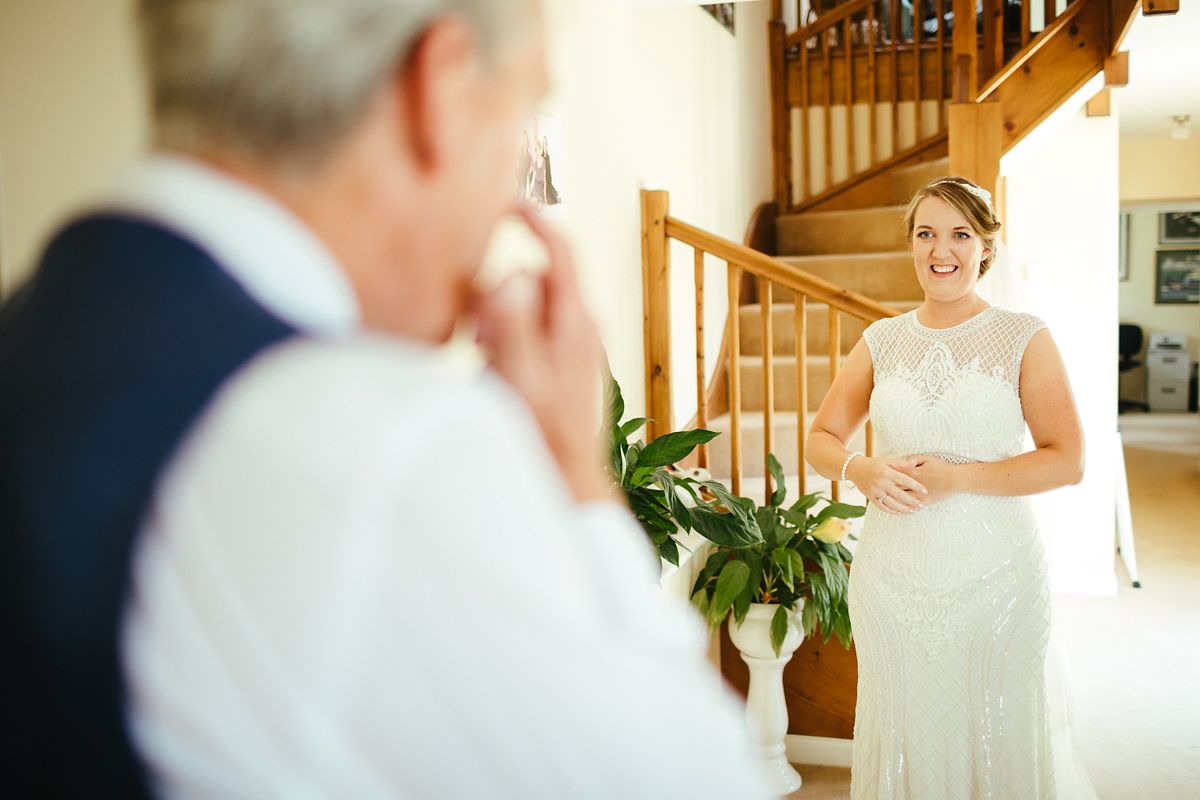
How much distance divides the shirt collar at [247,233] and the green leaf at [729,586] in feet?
8.67

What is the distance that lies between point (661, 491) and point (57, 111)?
183 centimetres

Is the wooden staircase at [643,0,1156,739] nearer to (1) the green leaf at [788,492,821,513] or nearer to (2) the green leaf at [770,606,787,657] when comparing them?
(1) the green leaf at [788,492,821,513]

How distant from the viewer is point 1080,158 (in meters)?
5.25

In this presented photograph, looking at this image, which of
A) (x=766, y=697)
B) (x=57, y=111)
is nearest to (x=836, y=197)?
(x=766, y=697)

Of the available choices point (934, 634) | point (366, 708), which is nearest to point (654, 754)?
point (366, 708)

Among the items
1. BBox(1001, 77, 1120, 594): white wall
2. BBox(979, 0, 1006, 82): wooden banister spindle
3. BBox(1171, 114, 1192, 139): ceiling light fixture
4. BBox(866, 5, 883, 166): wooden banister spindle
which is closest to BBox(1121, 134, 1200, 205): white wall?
BBox(1171, 114, 1192, 139): ceiling light fixture

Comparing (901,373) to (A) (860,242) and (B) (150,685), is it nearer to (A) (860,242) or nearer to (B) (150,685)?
(B) (150,685)

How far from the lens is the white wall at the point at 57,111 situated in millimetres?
1244

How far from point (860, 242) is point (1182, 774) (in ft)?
10.7

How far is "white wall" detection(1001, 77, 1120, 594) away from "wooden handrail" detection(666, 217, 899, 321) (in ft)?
7.76

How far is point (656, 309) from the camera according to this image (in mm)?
3553

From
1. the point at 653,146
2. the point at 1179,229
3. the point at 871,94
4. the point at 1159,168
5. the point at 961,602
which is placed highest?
the point at 871,94

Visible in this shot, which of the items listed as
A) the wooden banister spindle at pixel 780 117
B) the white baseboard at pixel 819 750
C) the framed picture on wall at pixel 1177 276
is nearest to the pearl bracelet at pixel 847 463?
the white baseboard at pixel 819 750

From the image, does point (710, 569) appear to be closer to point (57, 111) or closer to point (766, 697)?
point (766, 697)
